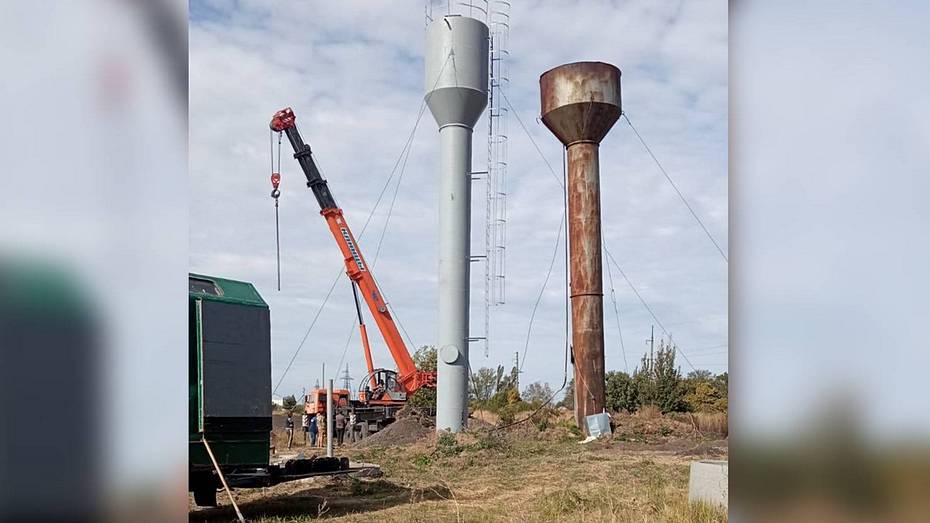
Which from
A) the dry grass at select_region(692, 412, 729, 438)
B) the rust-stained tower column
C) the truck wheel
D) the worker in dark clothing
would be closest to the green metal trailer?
the truck wheel

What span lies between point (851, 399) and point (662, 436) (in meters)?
22.8

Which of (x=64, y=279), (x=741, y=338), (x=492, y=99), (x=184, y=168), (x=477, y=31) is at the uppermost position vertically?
(x=477, y=31)

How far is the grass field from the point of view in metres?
9.49

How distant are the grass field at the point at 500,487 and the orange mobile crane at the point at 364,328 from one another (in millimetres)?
4852

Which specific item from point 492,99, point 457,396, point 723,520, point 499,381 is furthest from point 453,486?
point 499,381

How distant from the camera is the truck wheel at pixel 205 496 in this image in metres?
9.80

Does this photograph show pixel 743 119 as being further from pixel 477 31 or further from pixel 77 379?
pixel 477 31

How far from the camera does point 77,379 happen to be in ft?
6.91

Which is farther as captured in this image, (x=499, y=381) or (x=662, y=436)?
(x=499, y=381)

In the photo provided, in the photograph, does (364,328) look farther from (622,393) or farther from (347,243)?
(622,393)

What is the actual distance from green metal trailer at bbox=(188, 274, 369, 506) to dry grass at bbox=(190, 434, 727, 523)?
672 mm

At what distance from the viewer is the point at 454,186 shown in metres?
22.6

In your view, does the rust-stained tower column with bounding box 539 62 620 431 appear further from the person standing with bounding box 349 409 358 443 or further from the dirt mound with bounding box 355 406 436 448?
the person standing with bounding box 349 409 358 443

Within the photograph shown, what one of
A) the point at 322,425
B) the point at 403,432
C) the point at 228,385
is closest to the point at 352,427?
the point at 322,425
